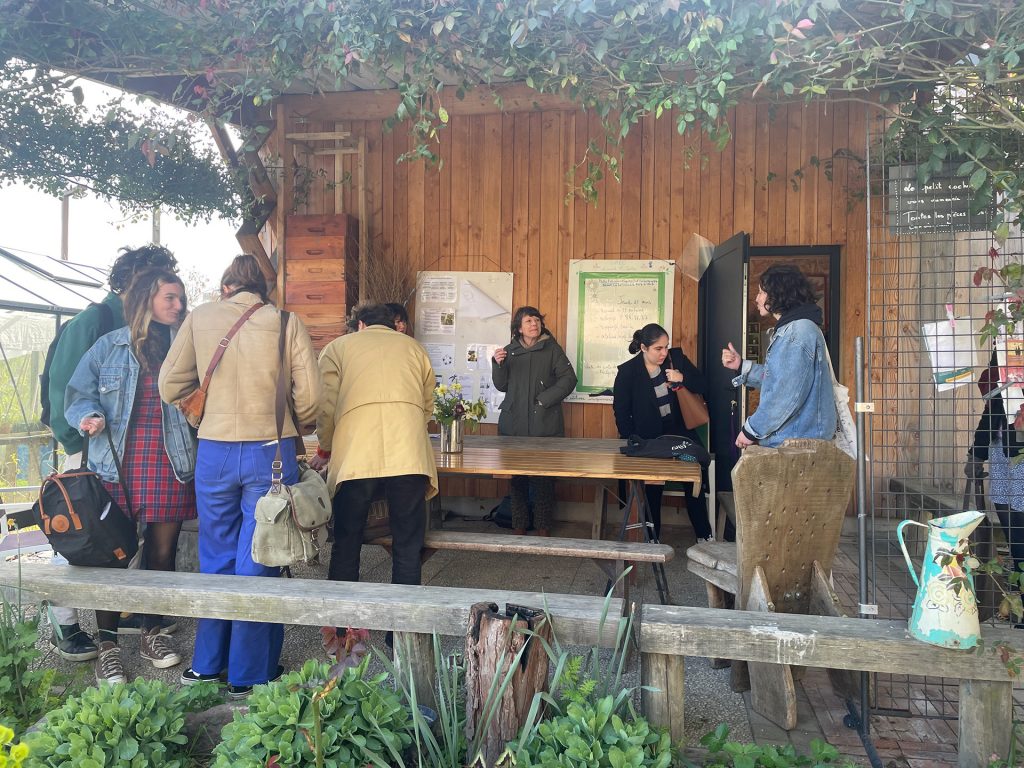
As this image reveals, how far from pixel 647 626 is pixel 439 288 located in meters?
4.20

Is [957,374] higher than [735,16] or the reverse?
the reverse

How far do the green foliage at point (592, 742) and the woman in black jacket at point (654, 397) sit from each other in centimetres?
298

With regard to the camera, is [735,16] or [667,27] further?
[667,27]

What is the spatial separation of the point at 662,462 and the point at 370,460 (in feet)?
5.22

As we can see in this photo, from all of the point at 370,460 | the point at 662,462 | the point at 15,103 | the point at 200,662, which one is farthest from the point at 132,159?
the point at 662,462

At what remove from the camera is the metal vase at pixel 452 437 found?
3.95 m

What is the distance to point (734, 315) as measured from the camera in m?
4.30

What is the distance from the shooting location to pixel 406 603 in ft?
6.99

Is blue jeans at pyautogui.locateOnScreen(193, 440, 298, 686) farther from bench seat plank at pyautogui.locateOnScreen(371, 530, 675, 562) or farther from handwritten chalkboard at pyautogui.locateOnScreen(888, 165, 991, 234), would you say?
handwritten chalkboard at pyautogui.locateOnScreen(888, 165, 991, 234)

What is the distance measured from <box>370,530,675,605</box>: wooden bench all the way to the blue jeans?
841mm

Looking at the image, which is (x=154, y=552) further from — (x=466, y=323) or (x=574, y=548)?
(x=466, y=323)

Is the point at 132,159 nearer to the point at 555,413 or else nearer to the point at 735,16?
the point at 555,413

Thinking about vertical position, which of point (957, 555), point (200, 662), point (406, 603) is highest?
point (957, 555)

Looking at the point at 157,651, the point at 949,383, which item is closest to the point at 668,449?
the point at 949,383
